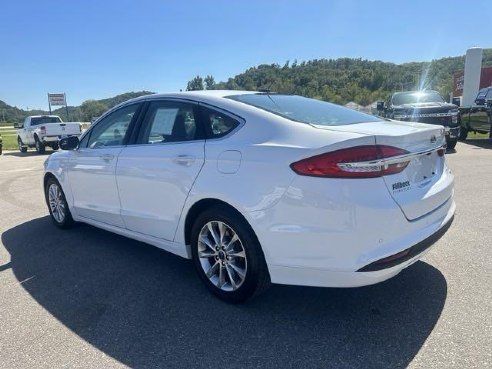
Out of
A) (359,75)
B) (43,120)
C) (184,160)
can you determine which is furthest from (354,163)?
(359,75)

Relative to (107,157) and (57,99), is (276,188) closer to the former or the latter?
(107,157)

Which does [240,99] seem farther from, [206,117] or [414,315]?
[414,315]

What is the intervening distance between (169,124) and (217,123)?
654mm

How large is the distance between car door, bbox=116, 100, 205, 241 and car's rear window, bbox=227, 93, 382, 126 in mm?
532

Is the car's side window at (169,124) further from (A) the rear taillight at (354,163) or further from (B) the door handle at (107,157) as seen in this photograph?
(A) the rear taillight at (354,163)

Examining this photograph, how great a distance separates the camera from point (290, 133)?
2.92 meters

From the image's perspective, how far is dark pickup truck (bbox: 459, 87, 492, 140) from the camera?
556 inches

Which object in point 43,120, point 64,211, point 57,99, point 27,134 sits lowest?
point 64,211

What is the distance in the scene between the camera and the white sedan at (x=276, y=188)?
2629 millimetres

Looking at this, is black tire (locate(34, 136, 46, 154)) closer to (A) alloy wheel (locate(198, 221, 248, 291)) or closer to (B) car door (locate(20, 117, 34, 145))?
(B) car door (locate(20, 117, 34, 145))

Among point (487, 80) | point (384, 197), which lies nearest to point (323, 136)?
point (384, 197)

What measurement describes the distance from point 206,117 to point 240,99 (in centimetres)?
33

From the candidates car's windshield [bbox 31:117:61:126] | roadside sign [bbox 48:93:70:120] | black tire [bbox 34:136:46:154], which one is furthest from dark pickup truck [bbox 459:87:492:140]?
roadside sign [bbox 48:93:70:120]

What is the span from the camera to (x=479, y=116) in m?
14.7
